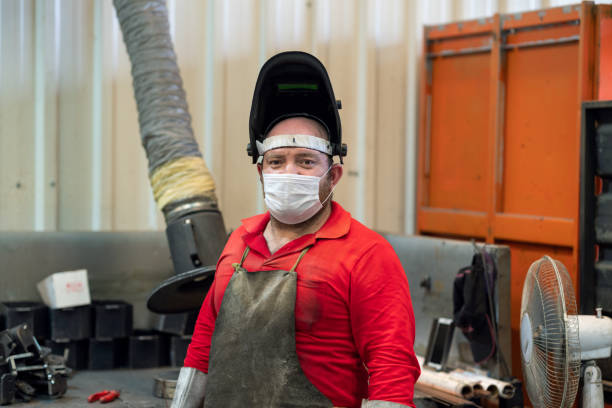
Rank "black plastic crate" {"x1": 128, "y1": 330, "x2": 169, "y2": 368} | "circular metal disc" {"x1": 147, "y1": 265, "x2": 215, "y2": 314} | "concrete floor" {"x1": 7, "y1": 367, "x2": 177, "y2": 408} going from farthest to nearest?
"black plastic crate" {"x1": 128, "y1": 330, "x2": 169, "y2": 368} → "concrete floor" {"x1": 7, "y1": 367, "x2": 177, "y2": 408} → "circular metal disc" {"x1": 147, "y1": 265, "x2": 215, "y2": 314}

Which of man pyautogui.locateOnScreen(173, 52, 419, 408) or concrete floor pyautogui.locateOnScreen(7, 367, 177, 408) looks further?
concrete floor pyautogui.locateOnScreen(7, 367, 177, 408)

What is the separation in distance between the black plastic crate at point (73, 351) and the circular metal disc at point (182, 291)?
2.39ft

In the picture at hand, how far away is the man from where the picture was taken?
1.87 metres

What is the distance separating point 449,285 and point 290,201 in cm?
211

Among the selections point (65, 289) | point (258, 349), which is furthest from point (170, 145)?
point (258, 349)

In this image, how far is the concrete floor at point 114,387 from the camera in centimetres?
322

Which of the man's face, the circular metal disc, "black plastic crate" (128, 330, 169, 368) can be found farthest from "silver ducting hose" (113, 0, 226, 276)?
the man's face

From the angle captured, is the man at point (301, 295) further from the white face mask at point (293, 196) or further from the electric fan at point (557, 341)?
the electric fan at point (557, 341)

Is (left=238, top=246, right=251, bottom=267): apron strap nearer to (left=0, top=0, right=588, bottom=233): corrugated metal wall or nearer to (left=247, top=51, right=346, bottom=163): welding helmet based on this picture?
(left=247, top=51, right=346, bottom=163): welding helmet

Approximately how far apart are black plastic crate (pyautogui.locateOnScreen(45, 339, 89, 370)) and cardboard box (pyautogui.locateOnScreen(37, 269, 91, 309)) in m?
0.19

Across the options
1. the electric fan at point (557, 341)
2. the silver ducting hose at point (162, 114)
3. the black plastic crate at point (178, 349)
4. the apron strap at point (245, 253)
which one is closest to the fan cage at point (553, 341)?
the electric fan at point (557, 341)

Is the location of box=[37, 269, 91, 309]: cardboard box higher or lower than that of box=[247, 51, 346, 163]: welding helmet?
lower

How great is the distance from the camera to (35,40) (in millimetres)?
4070

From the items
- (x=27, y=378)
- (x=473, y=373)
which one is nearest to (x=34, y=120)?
(x=27, y=378)
